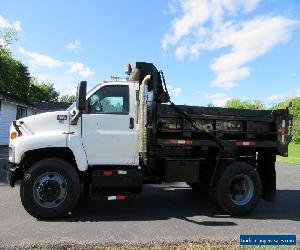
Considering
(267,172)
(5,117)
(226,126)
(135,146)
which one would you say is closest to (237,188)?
(267,172)

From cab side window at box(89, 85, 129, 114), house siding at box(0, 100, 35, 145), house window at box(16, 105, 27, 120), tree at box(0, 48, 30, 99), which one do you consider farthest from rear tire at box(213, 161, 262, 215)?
tree at box(0, 48, 30, 99)

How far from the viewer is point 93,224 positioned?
7.32 metres

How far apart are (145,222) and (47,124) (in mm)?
2554

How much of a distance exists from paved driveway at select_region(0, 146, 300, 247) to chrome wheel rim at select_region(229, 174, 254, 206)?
0.37m

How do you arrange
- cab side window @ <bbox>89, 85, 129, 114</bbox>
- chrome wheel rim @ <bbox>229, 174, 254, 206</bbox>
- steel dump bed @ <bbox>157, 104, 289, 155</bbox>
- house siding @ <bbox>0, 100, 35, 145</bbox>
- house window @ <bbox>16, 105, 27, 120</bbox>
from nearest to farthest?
1. cab side window @ <bbox>89, 85, 129, 114</bbox>
2. steel dump bed @ <bbox>157, 104, 289, 155</bbox>
3. chrome wheel rim @ <bbox>229, 174, 254, 206</bbox>
4. house siding @ <bbox>0, 100, 35, 145</bbox>
5. house window @ <bbox>16, 105, 27, 120</bbox>

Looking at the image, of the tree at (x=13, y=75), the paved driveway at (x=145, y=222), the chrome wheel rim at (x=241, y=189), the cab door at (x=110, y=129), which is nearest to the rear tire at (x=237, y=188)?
the chrome wheel rim at (x=241, y=189)

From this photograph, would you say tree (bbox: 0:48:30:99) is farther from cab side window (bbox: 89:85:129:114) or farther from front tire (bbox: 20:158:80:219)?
front tire (bbox: 20:158:80:219)

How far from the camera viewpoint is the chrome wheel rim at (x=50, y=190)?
7621 mm

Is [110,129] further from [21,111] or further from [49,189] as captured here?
[21,111]

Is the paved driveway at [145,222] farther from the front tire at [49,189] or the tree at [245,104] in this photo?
the tree at [245,104]

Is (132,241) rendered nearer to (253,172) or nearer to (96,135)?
(96,135)

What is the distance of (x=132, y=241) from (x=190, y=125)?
2859 millimetres

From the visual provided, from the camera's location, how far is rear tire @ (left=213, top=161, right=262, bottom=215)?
8.34m

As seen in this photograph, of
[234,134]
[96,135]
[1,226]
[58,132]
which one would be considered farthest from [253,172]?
[1,226]
